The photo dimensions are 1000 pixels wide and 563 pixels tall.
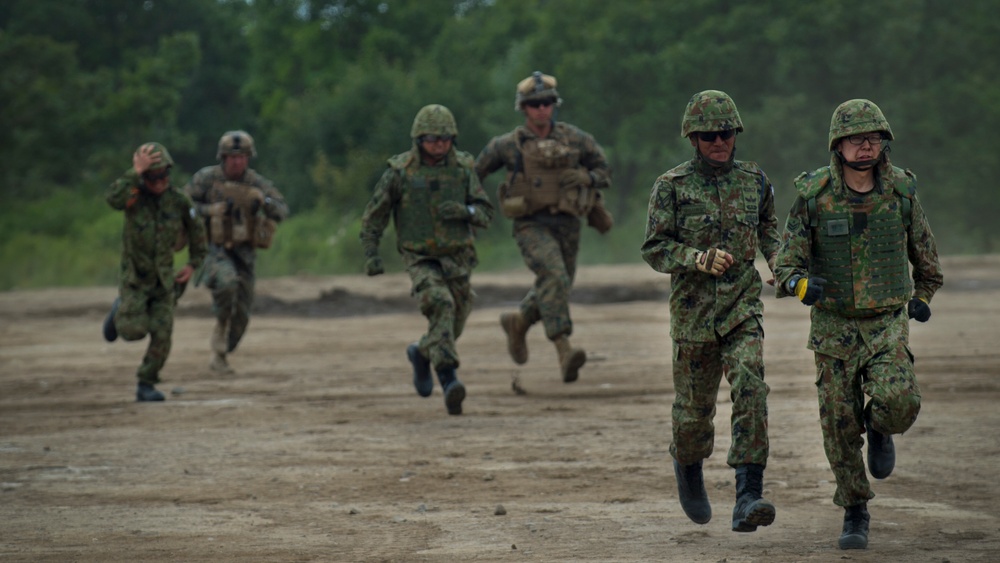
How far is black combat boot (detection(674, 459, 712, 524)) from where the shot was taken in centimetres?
784

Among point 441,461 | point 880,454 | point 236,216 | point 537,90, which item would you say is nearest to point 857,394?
point 880,454

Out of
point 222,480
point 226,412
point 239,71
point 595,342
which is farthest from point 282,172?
point 222,480

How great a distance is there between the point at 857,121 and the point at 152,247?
23.1 ft

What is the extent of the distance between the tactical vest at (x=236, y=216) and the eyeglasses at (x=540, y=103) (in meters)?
2.96

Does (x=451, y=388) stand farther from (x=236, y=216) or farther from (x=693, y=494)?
(x=693, y=494)

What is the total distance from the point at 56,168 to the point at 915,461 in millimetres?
33372

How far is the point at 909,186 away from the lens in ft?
23.9

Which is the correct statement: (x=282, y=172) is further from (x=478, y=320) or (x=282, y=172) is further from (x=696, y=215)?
(x=696, y=215)

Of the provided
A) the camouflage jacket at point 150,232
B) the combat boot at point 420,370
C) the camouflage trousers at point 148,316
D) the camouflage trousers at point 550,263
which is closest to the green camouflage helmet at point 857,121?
the combat boot at point 420,370

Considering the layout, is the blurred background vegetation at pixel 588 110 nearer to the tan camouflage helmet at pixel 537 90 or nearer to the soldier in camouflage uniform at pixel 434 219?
the tan camouflage helmet at pixel 537 90

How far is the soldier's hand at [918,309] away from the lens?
7184 mm

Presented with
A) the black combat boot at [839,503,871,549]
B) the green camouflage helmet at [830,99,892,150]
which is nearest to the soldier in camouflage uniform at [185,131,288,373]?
the green camouflage helmet at [830,99,892,150]

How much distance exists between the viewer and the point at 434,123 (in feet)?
39.0

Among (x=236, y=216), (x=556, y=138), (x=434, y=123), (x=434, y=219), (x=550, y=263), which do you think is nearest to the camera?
(x=434, y=123)
